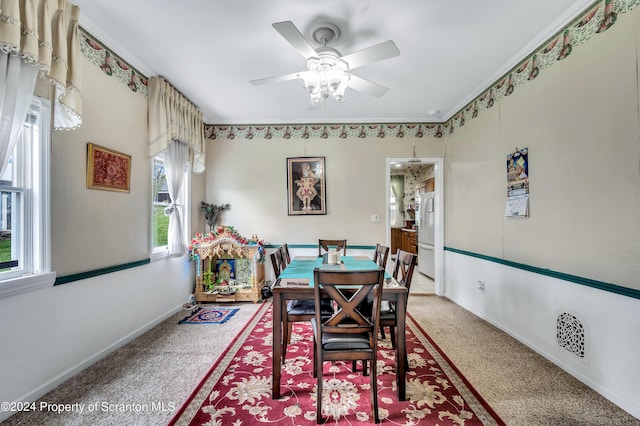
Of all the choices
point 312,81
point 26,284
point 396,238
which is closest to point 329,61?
point 312,81

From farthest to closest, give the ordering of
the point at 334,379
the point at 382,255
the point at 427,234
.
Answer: the point at 427,234, the point at 382,255, the point at 334,379

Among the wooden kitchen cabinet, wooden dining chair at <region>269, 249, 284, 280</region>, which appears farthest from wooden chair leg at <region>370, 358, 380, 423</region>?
the wooden kitchen cabinet

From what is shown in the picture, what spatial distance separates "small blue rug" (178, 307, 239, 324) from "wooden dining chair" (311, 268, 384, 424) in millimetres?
1965

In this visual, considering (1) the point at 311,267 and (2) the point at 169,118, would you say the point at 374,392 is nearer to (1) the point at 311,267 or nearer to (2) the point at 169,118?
(1) the point at 311,267

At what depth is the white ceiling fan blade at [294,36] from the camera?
5.40 feet

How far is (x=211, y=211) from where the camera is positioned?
14.2 feet

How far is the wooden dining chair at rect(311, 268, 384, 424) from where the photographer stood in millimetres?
1609

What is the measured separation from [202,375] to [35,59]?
241 cm

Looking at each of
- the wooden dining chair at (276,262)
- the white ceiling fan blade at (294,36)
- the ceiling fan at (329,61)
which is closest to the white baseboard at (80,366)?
the wooden dining chair at (276,262)

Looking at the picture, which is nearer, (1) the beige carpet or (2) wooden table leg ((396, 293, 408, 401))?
(1) the beige carpet

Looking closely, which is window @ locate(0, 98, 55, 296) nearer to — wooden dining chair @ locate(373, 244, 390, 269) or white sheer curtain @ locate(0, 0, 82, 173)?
white sheer curtain @ locate(0, 0, 82, 173)

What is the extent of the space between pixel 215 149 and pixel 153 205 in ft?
5.32

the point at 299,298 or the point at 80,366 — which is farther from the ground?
the point at 299,298

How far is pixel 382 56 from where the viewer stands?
6.23ft
